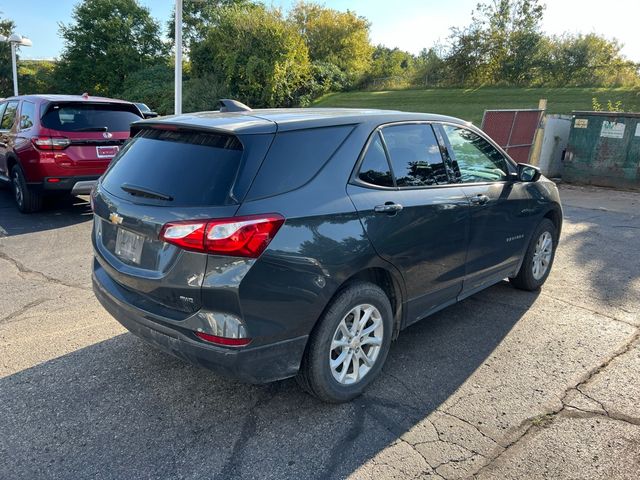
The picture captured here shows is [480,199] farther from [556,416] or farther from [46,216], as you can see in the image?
[46,216]

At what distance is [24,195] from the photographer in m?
7.44

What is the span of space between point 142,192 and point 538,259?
3.79 meters

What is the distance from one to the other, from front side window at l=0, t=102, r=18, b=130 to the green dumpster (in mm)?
11902

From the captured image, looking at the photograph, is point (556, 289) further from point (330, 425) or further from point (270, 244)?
point (270, 244)

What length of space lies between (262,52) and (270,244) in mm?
26941

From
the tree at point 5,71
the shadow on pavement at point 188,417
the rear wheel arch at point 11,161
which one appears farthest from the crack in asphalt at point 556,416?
the tree at point 5,71

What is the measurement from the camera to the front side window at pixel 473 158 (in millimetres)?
3768

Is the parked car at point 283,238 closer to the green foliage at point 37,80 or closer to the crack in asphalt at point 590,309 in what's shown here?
the crack in asphalt at point 590,309

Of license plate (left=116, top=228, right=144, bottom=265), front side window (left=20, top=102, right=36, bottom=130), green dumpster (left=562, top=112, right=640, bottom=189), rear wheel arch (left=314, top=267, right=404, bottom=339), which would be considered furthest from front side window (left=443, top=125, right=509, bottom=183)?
green dumpster (left=562, top=112, right=640, bottom=189)

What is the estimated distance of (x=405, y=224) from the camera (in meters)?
3.10

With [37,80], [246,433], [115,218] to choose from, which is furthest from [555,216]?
[37,80]

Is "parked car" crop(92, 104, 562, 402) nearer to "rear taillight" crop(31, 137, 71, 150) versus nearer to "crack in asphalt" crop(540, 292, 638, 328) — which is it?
"crack in asphalt" crop(540, 292, 638, 328)

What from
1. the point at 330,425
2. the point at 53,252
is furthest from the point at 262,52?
the point at 330,425

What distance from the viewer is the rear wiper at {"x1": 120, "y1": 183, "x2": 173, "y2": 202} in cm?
263
